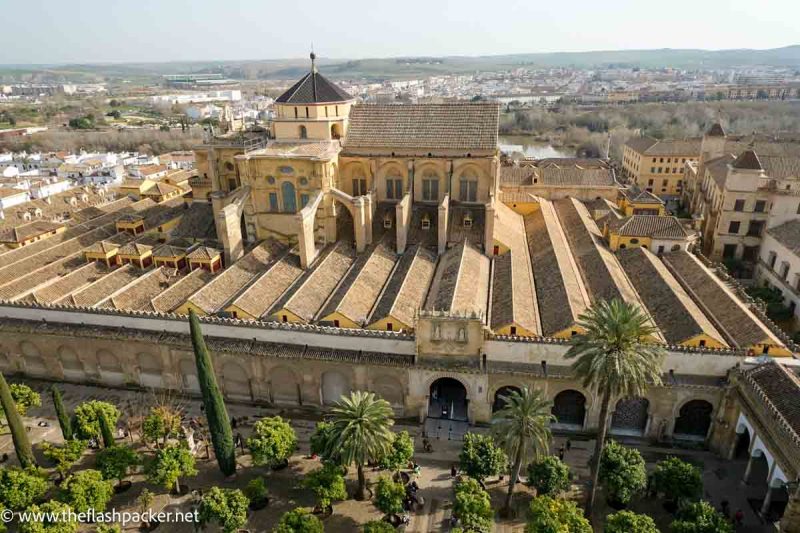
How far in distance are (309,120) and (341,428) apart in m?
32.0

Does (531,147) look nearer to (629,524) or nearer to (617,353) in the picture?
(617,353)

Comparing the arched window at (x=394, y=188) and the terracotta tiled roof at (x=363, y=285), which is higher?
the arched window at (x=394, y=188)

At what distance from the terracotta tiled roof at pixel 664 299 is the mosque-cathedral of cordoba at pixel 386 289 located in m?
0.21

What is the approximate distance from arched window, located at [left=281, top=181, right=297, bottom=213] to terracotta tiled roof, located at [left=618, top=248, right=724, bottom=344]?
3015 cm

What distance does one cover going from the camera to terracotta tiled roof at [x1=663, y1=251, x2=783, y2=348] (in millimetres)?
33631

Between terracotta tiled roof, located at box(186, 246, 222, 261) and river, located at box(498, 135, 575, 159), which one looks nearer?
terracotta tiled roof, located at box(186, 246, 222, 261)

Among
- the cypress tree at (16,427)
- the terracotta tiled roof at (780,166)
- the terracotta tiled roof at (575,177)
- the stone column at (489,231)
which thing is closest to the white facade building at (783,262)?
the terracotta tiled roof at (780,166)

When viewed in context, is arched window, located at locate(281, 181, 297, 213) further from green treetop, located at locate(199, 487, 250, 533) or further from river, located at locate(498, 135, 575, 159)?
river, located at locate(498, 135, 575, 159)

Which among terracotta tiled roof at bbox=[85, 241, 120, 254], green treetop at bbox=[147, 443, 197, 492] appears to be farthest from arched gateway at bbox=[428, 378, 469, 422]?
terracotta tiled roof at bbox=[85, 241, 120, 254]

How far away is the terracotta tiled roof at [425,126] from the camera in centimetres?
4928

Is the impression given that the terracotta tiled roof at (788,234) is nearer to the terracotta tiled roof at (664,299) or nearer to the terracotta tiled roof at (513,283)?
the terracotta tiled roof at (664,299)

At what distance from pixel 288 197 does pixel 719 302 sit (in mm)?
36059

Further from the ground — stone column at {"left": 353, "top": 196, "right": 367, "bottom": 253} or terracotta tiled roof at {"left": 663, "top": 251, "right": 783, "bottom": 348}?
stone column at {"left": 353, "top": 196, "right": 367, "bottom": 253}

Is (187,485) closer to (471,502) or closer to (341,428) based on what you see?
(341,428)
